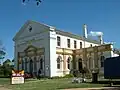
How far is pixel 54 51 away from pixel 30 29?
7.86m

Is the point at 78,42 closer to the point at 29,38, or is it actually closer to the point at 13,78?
the point at 29,38

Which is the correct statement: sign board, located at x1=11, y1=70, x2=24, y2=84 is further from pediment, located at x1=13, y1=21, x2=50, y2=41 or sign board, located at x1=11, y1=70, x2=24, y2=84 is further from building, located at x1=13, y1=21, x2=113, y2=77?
pediment, located at x1=13, y1=21, x2=50, y2=41

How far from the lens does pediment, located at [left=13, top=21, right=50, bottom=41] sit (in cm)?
5172

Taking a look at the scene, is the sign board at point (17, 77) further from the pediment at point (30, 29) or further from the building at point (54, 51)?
the pediment at point (30, 29)

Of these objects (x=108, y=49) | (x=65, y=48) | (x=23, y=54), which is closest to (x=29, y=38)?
(x=23, y=54)

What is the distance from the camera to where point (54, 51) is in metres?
50.1

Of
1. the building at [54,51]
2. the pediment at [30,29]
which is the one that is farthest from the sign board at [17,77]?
the pediment at [30,29]

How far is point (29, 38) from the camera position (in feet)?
182

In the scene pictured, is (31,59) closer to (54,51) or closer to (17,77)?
(54,51)

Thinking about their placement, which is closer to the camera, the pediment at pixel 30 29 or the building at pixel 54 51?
the building at pixel 54 51

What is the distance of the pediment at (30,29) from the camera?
170 ft

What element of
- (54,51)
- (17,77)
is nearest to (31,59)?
(54,51)

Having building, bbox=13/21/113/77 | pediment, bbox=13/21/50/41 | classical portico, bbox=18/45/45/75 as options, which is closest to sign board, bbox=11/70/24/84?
building, bbox=13/21/113/77

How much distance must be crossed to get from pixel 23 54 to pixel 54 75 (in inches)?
404
